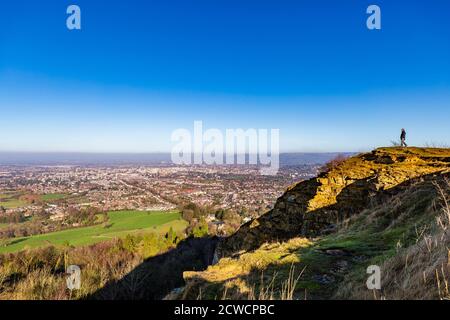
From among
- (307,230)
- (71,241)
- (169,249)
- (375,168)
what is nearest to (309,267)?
(307,230)

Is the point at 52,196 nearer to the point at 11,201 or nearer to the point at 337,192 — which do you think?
the point at 11,201

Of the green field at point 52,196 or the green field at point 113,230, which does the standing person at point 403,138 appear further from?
the green field at point 52,196

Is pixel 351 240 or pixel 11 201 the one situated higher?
pixel 351 240

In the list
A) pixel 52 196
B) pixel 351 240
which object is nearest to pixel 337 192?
pixel 351 240

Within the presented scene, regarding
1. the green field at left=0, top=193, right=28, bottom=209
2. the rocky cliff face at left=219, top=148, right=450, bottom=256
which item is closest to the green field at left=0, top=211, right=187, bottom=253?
the green field at left=0, top=193, right=28, bottom=209

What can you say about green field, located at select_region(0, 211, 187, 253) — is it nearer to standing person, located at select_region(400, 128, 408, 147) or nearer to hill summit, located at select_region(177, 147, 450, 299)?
hill summit, located at select_region(177, 147, 450, 299)
